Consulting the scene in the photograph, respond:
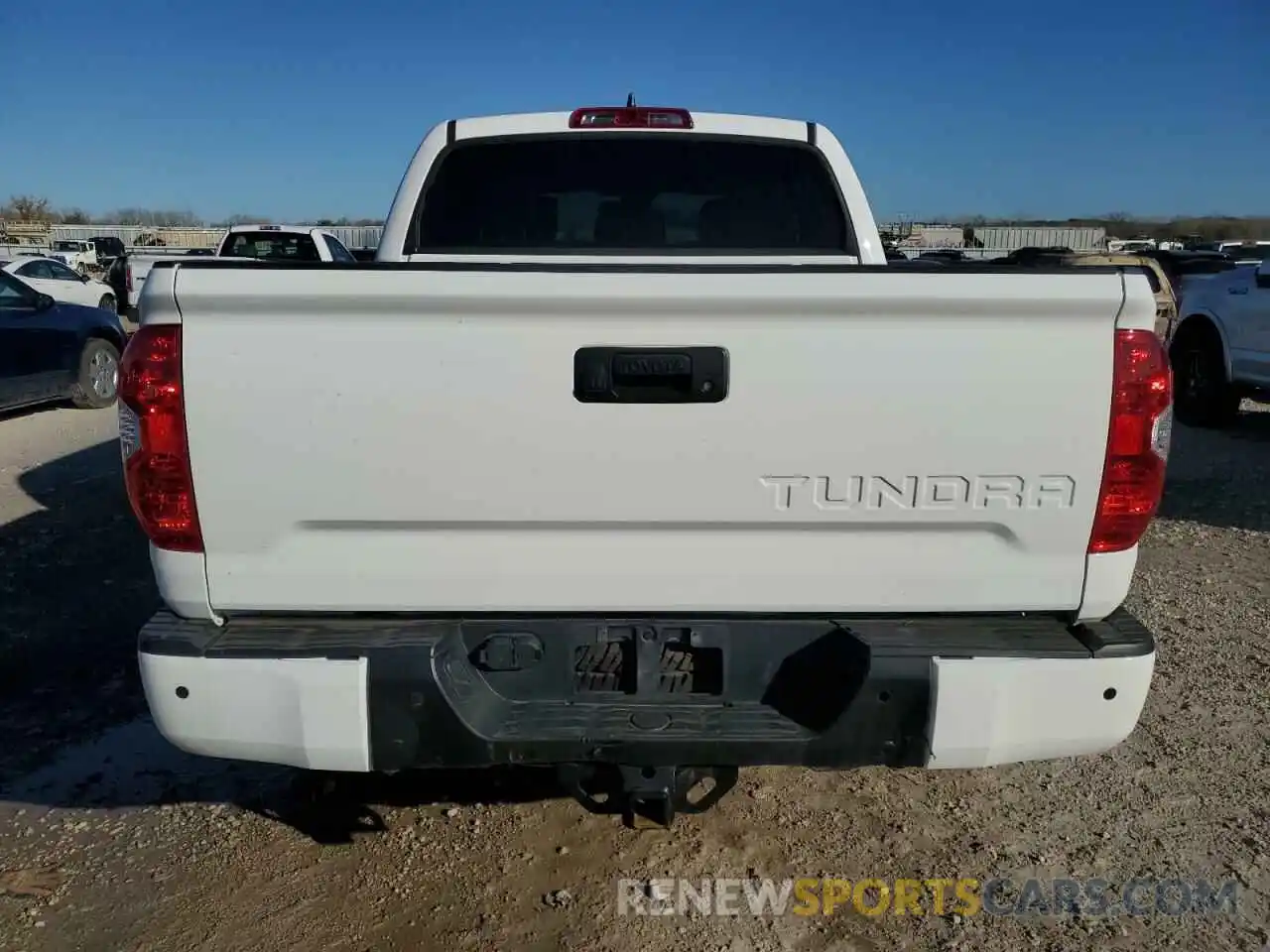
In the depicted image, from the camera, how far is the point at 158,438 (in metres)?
2.25

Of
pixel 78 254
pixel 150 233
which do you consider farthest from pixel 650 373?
pixel 150 233

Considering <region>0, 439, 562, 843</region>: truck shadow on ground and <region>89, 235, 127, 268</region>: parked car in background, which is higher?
<region>89, 235, 127, 268</region>: parked car in background

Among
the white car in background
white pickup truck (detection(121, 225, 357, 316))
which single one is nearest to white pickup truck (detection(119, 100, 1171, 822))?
white pickup truck (detection(121, 225, 357, 316))

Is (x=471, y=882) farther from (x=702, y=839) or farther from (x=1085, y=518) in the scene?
(x=1085, y=518)

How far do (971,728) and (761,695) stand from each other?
49cm

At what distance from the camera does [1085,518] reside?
7.55 ft

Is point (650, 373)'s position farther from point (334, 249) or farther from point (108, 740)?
point (334, 249)

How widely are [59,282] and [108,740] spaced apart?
1426 centimetres

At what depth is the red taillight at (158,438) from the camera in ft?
7.29

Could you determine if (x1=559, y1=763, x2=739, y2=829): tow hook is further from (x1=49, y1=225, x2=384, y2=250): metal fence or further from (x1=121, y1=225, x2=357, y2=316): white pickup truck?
(x1=49, y1=225, x2=384, y2=250): metal fence

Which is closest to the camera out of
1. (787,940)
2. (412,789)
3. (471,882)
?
(787,940)

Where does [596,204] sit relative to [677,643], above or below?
above

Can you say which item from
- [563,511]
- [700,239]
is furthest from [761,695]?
[700,239]

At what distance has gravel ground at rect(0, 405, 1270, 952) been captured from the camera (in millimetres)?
2762
